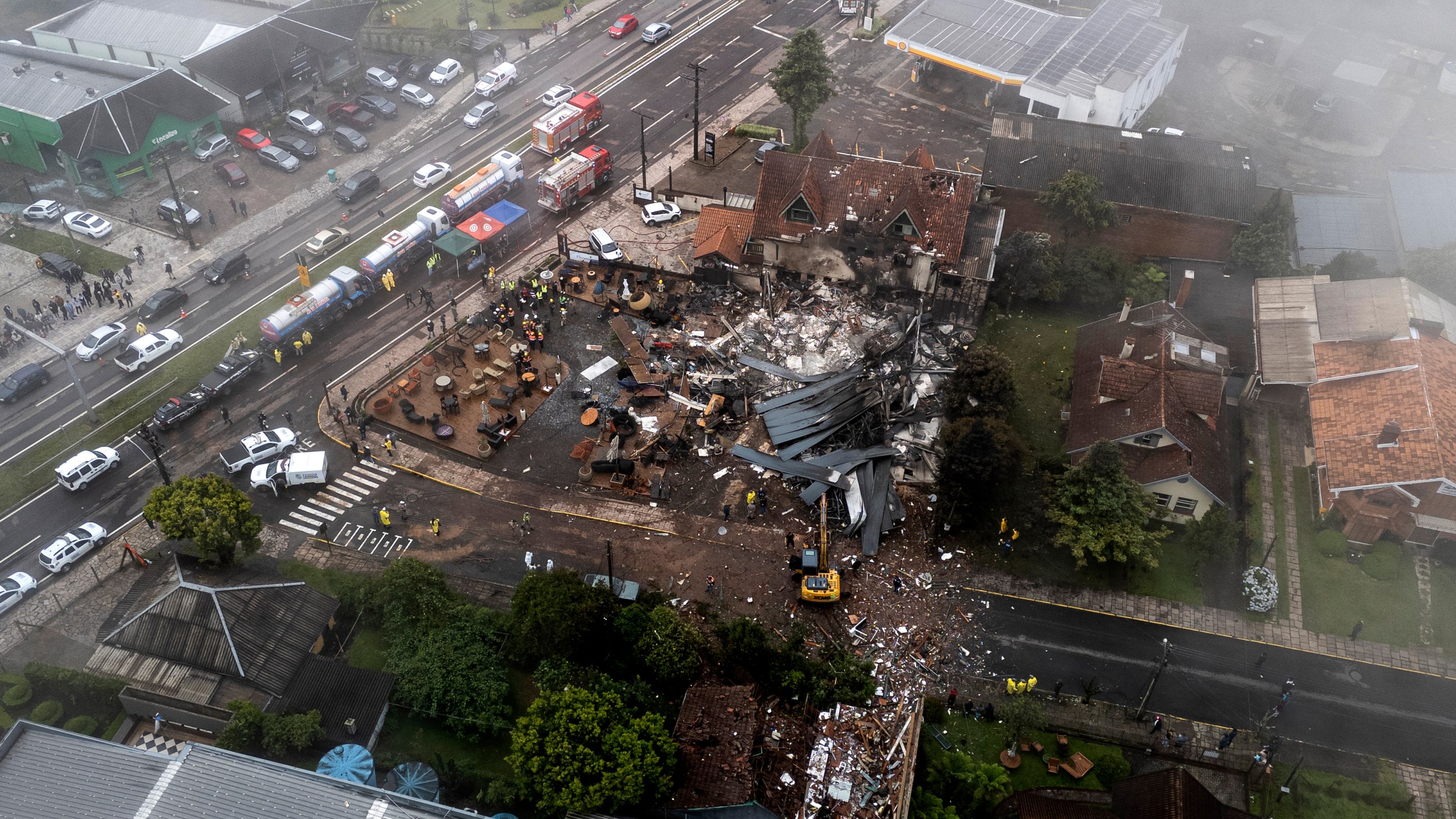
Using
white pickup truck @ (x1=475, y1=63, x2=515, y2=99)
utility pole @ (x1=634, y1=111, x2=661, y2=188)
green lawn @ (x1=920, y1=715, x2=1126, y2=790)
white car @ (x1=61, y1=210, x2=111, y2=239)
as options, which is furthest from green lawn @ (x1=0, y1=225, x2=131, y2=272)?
green lawn @ (x1=920, y1=715, x2=1126, y2=790)

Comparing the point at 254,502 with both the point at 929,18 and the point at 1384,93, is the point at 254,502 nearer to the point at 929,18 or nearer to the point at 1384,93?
the point at 929,18

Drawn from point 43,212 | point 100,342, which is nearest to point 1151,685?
point 100,342

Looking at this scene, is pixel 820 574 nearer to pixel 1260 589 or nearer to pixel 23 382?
pixel 1260 589

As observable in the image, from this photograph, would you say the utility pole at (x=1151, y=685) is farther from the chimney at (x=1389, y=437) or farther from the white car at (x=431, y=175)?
the white car at (x=431, y=175)

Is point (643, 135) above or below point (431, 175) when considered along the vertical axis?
above

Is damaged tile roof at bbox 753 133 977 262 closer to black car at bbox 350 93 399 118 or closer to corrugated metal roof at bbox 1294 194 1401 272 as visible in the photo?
corrugated metal roof at bbox 1294 194 1401 272

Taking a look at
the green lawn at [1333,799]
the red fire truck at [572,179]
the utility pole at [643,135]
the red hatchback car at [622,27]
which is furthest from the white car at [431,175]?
the green lawn at [1333,799]

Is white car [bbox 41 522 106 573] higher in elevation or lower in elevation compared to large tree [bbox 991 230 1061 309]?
lower
